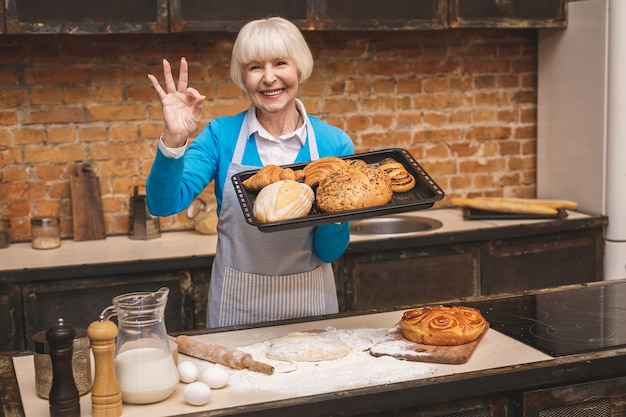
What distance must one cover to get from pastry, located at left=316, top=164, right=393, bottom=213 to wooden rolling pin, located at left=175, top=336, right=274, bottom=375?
18.8 inches

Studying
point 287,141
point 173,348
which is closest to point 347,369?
point 173,348

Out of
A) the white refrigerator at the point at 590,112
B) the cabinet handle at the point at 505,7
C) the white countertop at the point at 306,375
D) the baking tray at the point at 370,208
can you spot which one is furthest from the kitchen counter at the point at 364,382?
the cabinet handle at the point at 505,7

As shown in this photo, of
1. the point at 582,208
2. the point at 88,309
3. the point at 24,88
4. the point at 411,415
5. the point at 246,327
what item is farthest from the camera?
the point at 582,208

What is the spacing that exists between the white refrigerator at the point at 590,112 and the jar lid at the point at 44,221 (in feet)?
9.41

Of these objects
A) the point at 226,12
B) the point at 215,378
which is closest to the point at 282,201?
the point at 215,378

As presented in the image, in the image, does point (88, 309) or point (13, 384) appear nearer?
point (13, 384)

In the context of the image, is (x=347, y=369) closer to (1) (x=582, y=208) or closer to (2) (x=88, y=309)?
(2) (x=88, y=309)

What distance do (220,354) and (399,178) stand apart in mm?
760

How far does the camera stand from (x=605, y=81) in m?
4.50

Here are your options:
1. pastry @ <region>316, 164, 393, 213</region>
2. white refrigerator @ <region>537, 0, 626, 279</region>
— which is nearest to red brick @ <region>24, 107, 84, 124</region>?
pastry @ <region>316, 164, 393, 213</region>

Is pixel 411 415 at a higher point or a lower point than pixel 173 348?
lower

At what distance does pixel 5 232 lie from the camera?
4.14 metres

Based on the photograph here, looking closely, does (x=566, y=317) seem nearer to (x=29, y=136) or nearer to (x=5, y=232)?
(x=5, y=232)

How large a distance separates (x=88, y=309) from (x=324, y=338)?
1640 mm
